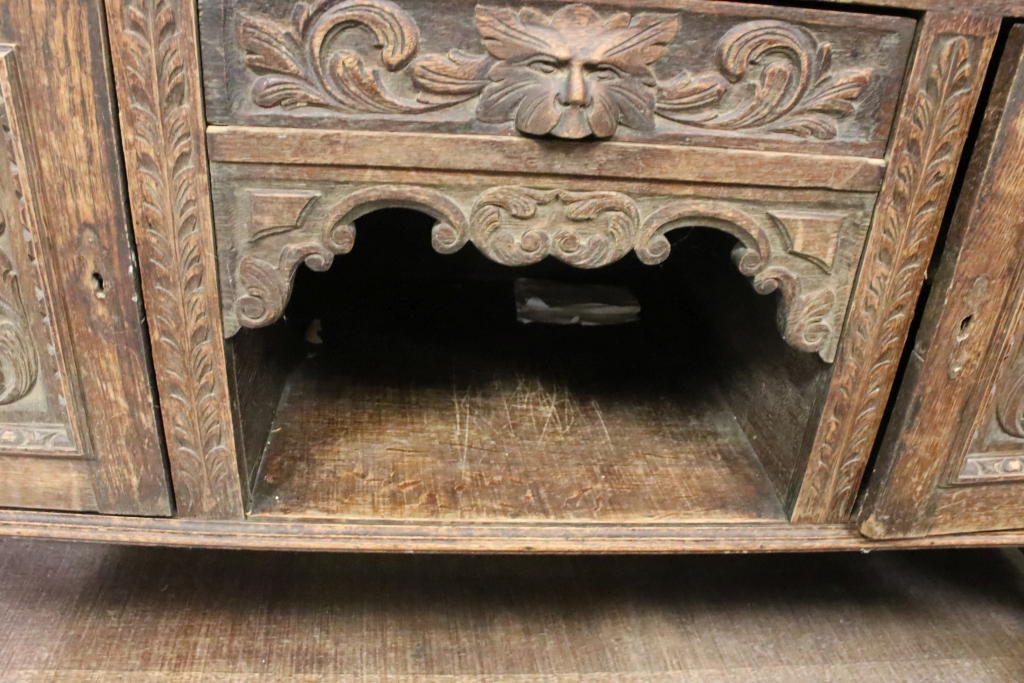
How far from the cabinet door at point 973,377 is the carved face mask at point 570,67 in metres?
0.33

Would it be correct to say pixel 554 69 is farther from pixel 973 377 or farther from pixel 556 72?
pixel 973 377

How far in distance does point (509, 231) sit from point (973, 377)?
527 millimetres

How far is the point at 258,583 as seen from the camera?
109 centimetres

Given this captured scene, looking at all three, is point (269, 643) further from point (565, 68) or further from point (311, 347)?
point (565, 68)

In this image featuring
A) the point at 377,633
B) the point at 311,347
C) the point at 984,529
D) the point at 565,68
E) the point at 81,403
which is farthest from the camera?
the point at 311,347

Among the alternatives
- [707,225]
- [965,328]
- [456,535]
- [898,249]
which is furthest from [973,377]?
[456,535]

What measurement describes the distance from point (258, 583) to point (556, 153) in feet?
2.53

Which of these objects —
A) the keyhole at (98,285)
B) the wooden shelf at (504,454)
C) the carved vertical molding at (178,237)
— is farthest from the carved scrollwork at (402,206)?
the wooden shelf at (504,454)

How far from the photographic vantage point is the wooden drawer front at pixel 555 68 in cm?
64

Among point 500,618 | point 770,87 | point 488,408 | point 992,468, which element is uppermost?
point 770,87

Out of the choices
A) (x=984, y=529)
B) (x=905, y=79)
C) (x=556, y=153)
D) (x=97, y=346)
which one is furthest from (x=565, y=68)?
(x=984, y=529)

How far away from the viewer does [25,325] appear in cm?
75

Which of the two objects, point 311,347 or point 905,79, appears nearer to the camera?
point 905,79

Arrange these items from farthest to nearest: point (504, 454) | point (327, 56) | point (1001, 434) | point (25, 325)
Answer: point (504, 454), point (1001, 434), point (25, 325), point (327, 56)
